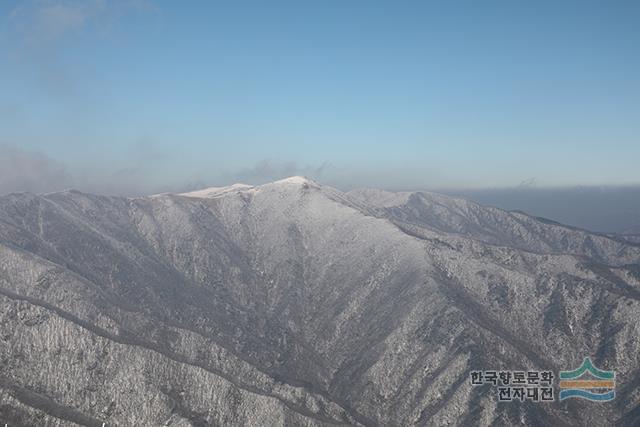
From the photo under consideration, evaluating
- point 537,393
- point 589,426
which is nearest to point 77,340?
point 537,393

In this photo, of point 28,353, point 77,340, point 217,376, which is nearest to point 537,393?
point 217,376

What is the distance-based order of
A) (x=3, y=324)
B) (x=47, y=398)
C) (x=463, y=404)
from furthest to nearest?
1. (x=463, y=404)
2. (x=3, y=324)
3. (x=47, y=398)

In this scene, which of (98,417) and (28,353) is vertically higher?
(28,353)

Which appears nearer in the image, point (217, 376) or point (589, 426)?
point (217, 376)

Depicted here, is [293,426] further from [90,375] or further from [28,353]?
[28,353]

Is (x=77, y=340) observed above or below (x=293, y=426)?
above

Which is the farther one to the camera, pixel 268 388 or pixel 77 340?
pixel 268 388

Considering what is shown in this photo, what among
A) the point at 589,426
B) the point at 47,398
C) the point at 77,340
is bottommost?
the point at 589,426

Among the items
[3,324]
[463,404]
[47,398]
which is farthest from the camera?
[463,404]

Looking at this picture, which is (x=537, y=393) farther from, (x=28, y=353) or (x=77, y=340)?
(x=28, y=353)
